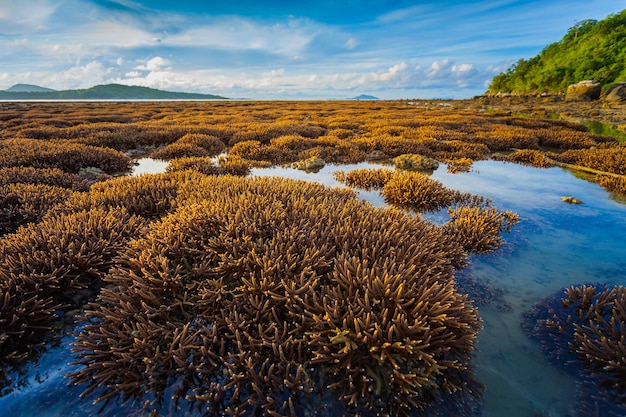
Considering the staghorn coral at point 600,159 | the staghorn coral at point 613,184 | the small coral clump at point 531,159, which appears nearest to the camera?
the staghorn coral at point 613,184

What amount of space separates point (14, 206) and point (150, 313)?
4.64 meters

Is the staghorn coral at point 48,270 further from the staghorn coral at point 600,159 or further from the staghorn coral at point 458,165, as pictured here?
the staghorn coral at point 600,159

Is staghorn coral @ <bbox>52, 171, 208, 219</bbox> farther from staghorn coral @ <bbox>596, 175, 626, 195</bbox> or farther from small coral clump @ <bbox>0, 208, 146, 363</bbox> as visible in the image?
staghorn coral @ <bbox>596, 175, 626, 195</bbox>

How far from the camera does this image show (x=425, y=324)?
2525mm

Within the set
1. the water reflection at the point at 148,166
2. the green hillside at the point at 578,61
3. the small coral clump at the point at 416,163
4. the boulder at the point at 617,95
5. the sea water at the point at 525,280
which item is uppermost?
the green hillside at the point at 578,61

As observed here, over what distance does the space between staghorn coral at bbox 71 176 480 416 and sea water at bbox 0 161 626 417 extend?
194 mm

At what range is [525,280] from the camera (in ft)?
12.8

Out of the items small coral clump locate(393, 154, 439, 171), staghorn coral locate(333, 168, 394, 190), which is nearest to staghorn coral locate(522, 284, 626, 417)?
staghorn coral locate(333, 168, 394, 190)

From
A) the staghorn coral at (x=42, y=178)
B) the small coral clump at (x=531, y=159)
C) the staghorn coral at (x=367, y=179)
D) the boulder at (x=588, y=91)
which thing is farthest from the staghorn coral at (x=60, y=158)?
the boulder at (x=588, y=91)

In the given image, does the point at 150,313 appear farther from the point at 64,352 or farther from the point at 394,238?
the point at 394,238

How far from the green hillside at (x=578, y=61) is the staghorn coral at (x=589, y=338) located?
71.8 m

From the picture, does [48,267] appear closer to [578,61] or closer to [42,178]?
[42,178]

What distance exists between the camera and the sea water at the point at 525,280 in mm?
2316

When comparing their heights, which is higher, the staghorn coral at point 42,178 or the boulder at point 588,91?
the boulder at point 588,91
